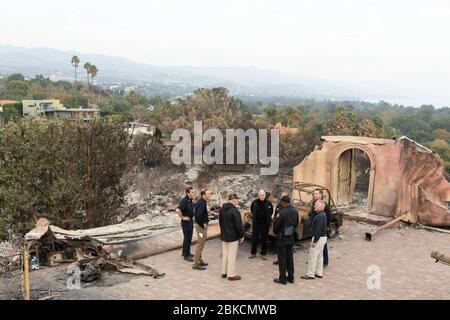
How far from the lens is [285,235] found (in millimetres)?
9258

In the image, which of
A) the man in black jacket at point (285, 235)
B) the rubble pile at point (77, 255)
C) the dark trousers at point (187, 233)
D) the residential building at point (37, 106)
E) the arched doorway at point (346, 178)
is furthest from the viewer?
the residential building at point (37, 106)

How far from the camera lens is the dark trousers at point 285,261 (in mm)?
9402

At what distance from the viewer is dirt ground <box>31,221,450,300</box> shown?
29.8ft

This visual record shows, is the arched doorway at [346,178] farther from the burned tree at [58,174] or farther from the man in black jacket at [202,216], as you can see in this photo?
the burned tree at [58,174]

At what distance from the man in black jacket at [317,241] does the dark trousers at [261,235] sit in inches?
58.7

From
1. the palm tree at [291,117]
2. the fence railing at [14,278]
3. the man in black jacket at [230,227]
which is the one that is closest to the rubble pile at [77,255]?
the fence railing at [14,278]

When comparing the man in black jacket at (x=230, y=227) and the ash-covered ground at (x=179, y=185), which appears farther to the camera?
the ash-covered ground at (x=179, y=185)

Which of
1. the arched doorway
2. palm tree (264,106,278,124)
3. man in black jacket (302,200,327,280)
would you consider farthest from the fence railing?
palm tree (264,106,278,124)

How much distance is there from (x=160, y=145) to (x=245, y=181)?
9196 mm

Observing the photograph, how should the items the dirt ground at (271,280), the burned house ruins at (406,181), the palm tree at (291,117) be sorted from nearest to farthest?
the dirt ground at (271,280) < the burned house ruins at (406,181) < the palm tree at (291,117)

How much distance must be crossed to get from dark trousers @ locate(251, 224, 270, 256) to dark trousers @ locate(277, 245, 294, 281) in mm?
1511

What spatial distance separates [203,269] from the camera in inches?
407
